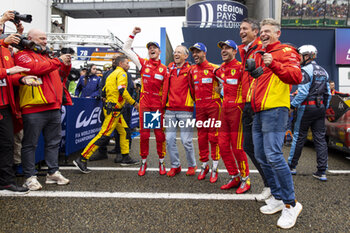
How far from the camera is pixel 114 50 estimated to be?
60.6ft

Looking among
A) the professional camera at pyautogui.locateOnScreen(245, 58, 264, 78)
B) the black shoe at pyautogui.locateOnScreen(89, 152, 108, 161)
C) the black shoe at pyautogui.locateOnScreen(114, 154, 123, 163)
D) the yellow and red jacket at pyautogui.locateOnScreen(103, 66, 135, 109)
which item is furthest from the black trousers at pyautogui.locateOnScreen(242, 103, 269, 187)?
the black shoe at pyautogui.locateOnScreen(89, 152, 108, 161)

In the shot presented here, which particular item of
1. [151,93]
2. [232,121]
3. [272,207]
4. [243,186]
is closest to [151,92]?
[151,93]

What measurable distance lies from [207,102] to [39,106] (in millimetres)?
2339

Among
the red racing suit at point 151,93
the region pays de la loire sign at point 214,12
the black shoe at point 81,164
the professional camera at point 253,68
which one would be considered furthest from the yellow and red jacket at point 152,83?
the region pays de la loire sign at point 214,12

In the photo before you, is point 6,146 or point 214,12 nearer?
point 6,146

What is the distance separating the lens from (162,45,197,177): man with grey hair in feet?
12.5

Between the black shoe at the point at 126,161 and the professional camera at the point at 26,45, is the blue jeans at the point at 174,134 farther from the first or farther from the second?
the professional camera at the point at 26,45

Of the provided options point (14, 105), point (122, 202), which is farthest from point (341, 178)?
point (14, 105)

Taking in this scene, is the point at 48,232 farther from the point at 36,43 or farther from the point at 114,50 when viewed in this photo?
the point at 114,50

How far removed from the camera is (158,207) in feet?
8.84

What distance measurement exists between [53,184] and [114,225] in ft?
5.23

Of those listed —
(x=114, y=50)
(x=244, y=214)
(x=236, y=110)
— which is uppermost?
(x=114, y=50)

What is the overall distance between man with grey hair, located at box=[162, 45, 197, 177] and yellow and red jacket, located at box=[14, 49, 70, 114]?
1.61m

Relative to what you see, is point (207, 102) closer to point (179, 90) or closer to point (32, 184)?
point (179, 90)
